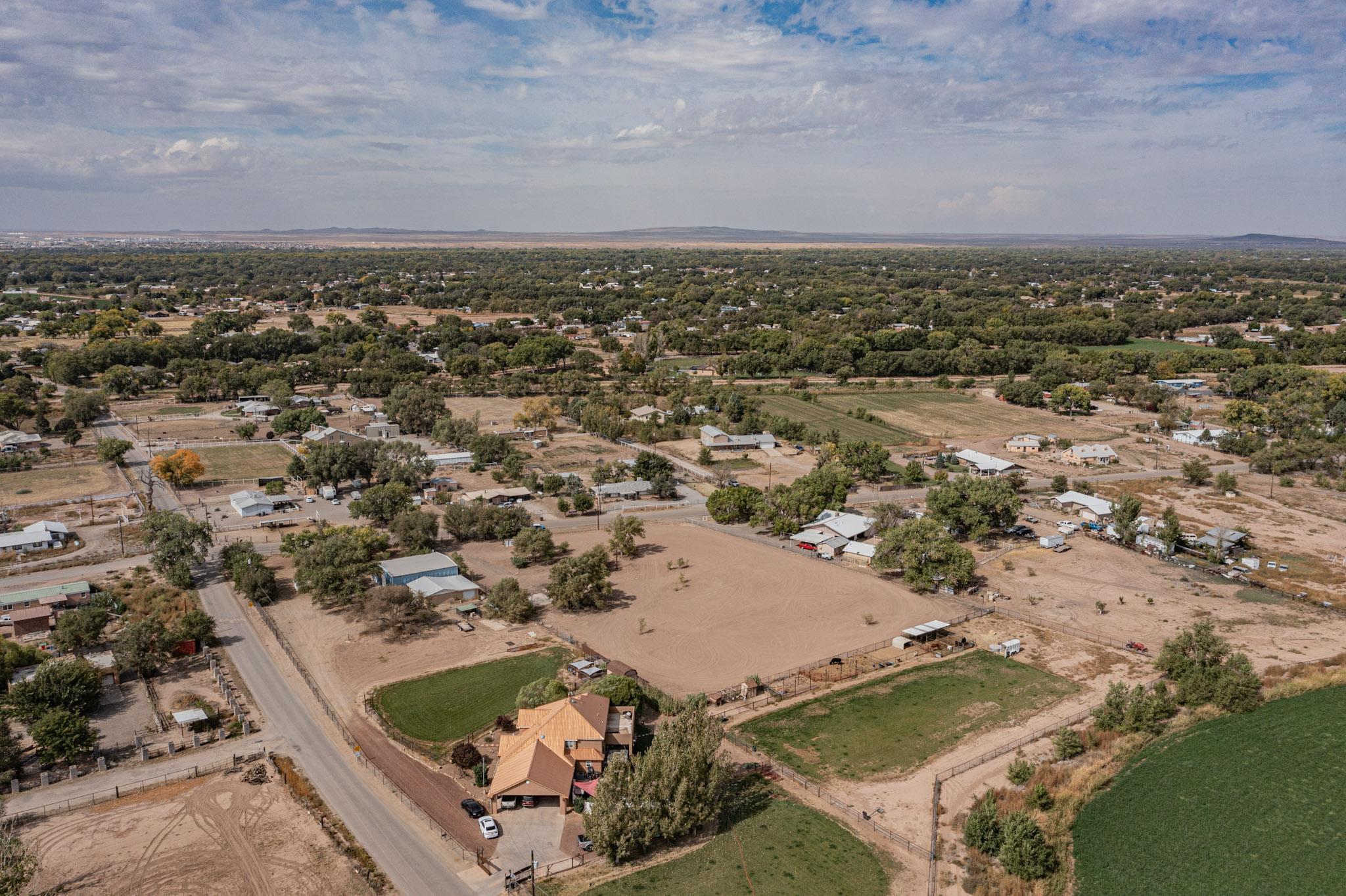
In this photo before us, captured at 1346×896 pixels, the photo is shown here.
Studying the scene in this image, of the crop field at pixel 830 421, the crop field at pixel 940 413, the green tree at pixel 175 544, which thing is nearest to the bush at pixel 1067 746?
the green tree at pixel 175 544

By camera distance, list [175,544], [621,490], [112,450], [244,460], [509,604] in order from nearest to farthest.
→ [509,604], [175,544], [621,490], [112,450], [244,460]

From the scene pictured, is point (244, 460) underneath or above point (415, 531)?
underneath

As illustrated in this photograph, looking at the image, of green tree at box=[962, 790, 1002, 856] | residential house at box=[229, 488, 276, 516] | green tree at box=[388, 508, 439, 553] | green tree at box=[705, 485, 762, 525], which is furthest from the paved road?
green tree at box=[705, 485, 762, 525]

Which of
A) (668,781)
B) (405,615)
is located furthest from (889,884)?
(405,615)

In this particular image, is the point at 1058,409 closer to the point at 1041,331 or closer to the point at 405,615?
the point at 1041,331

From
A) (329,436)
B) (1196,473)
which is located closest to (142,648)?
(329,436)

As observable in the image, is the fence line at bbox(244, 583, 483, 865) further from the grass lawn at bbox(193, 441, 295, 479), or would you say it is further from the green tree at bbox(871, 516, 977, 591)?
the green tree at bbox(871, 516, 977, 591)

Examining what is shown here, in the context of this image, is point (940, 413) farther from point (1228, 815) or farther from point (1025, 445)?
point (1228, 815)
